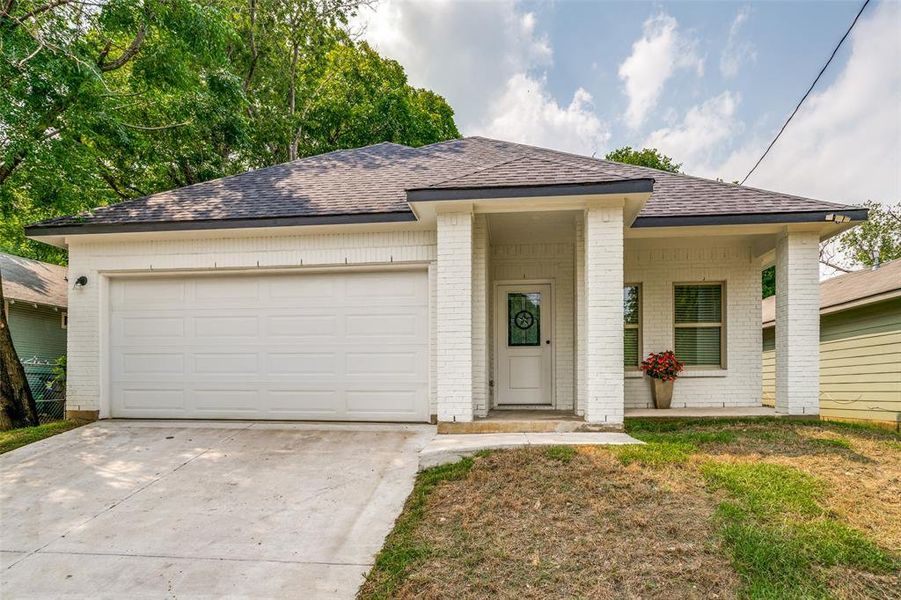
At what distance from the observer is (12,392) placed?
24.0 ft

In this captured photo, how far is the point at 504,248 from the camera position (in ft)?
26.4

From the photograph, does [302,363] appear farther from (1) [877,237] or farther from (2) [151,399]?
(1) [877,237]

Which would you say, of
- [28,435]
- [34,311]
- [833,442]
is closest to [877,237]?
[833,442]

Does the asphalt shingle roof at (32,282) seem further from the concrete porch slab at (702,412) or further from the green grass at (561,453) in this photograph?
the concrete porch slab at (702,412)

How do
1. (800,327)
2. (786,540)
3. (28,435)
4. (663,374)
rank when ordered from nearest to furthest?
(786,540) < (28,435) < (800,327) < (663,374)

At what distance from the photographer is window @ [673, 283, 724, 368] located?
8312mm

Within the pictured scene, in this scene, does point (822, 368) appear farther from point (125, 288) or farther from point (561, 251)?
point (125, 288)

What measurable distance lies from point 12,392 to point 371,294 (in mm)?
5895

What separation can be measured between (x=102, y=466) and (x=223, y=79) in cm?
917

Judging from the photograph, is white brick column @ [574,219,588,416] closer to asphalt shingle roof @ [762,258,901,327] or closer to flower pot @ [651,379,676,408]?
flower pot @ [651,379,676,408]

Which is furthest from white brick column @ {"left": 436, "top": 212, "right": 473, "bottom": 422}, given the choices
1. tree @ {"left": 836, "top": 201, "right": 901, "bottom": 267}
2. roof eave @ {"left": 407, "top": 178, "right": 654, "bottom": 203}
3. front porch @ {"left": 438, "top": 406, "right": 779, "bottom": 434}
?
tree @ {"left": 836, "top": 201, "right": 901, "bottom": 267}

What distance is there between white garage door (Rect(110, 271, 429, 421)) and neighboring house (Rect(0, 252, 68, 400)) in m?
4.65

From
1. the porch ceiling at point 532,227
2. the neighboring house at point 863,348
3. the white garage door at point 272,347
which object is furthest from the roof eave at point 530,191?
the neighboring house at point 863,348


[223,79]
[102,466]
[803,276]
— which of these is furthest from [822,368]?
[223,79]
